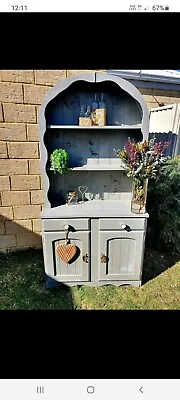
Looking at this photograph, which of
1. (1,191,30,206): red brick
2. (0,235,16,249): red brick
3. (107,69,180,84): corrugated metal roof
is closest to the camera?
(1,191,30,206): red brick

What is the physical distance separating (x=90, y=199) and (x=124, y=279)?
27.7 inches

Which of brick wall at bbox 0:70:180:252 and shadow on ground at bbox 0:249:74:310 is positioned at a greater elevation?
brick wall at bbox 0:70:180:252

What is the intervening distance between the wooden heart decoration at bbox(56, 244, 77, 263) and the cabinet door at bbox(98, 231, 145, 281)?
0.67 ft

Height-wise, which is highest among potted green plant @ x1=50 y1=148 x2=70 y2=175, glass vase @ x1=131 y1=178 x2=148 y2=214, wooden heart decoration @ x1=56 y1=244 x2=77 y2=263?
potted green plant @ x1=50 y1=148 x2=70 y2=175

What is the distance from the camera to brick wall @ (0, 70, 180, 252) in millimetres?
1710

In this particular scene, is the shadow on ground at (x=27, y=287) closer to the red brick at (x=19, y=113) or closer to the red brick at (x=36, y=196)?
the red brick at (x=36, y=196)

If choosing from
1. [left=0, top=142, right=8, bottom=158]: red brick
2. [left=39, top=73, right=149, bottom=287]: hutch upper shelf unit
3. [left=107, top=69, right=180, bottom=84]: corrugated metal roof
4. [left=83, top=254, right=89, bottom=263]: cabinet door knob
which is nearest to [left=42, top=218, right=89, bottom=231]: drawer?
[left=39, top=73, right=149, bottom=287]: hutch upper shelf unit

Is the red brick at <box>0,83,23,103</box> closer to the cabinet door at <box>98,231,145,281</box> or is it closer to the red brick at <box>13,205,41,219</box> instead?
the red brick at <box>13,205,41,219</box>

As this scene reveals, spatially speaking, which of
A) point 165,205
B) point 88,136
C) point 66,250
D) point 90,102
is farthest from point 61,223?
point 165,205

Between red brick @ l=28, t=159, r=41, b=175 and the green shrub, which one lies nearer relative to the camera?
red brick @ l=28, t=159, r=41, b=175

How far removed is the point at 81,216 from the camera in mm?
1504

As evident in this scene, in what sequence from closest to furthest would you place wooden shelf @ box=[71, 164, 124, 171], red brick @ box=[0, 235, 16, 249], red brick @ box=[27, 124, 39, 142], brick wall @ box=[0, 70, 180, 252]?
wooden shelf @ box=[71, 164, 124, 171] → brick wall @ box=[0, 70, 180, 252] → red brick @ box=[27, 124, 39, 142] → red brick @ box=[0, 235, 16, 249]

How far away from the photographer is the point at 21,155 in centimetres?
185

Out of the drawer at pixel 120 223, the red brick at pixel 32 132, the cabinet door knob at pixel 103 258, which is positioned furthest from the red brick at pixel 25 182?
the cabinet door knob at pixel 103 258
